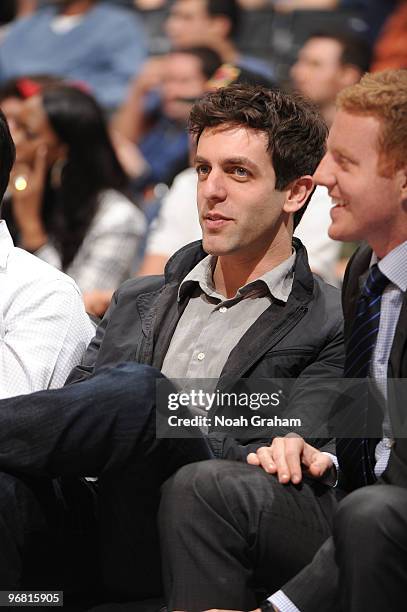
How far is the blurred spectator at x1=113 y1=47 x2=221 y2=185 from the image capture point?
482cm

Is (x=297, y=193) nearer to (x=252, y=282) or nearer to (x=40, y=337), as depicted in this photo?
(x=252, y=282)

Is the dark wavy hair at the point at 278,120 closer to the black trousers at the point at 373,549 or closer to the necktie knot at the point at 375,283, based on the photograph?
the necktie knot at the point at 375,283

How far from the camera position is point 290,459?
1.87 metres

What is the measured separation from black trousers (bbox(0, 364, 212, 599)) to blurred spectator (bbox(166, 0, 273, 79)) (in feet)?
11.7

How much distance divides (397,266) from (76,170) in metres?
2.24

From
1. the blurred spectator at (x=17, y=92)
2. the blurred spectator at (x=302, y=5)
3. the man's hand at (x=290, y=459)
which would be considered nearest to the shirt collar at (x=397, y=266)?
the man's hand at (x=290, y=459)

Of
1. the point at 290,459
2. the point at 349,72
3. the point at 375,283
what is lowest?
the point at 349,72

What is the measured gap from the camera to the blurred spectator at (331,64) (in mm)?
4777

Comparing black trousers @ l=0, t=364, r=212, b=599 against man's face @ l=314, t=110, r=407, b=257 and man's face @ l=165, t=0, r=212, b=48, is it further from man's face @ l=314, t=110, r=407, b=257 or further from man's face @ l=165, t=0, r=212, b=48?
man's face @ l=165, t=0, r=212, b=48

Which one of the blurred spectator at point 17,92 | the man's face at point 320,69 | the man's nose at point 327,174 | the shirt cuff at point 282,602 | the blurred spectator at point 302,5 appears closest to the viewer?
the shirt cuff at point 282,602

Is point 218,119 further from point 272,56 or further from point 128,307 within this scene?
point 272,56

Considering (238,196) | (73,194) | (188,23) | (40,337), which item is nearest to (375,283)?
(238,196)

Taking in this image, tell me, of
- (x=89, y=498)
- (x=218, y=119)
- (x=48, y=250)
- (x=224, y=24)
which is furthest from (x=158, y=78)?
(x=89, y=498)

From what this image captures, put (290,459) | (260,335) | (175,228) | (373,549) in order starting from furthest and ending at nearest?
(175,228)
(260,335)
(290,459)
(373,549)
